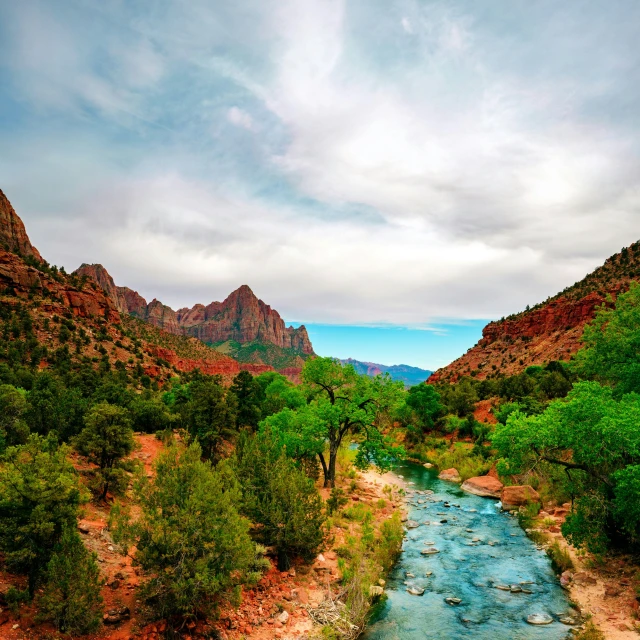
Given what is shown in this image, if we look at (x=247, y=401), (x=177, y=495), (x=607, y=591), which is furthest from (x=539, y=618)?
(x=247, y=401)

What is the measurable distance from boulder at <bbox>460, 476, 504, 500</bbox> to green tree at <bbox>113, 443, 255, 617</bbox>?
25935 mm

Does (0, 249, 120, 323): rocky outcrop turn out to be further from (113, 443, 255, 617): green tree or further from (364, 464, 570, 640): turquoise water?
(364, 464, 570, 640): turquoise water

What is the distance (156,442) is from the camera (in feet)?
102

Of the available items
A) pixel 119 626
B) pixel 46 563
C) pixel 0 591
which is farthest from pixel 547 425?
pixel 0 591

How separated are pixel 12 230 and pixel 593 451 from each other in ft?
399

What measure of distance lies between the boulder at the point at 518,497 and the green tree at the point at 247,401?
22789mm

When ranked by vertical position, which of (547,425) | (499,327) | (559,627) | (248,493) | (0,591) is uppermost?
(499,327)

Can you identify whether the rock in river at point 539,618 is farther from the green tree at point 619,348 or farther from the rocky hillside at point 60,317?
the rocky hillside at point 60,317

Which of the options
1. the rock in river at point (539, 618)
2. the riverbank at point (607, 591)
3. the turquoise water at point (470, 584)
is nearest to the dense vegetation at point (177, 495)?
the turquoise water at point (470, 584)

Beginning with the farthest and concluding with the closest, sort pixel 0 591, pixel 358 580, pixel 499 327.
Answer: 1. pixel 499 327
2. pixel 358 580
3. pixel 0 591

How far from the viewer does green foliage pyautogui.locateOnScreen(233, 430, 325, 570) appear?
1580 cm

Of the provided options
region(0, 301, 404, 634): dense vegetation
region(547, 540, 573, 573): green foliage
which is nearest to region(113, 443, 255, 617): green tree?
region(0, 301, 404, 634): dense vegetation

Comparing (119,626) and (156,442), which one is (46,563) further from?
(156,442)

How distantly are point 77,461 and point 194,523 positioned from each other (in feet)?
48.1
